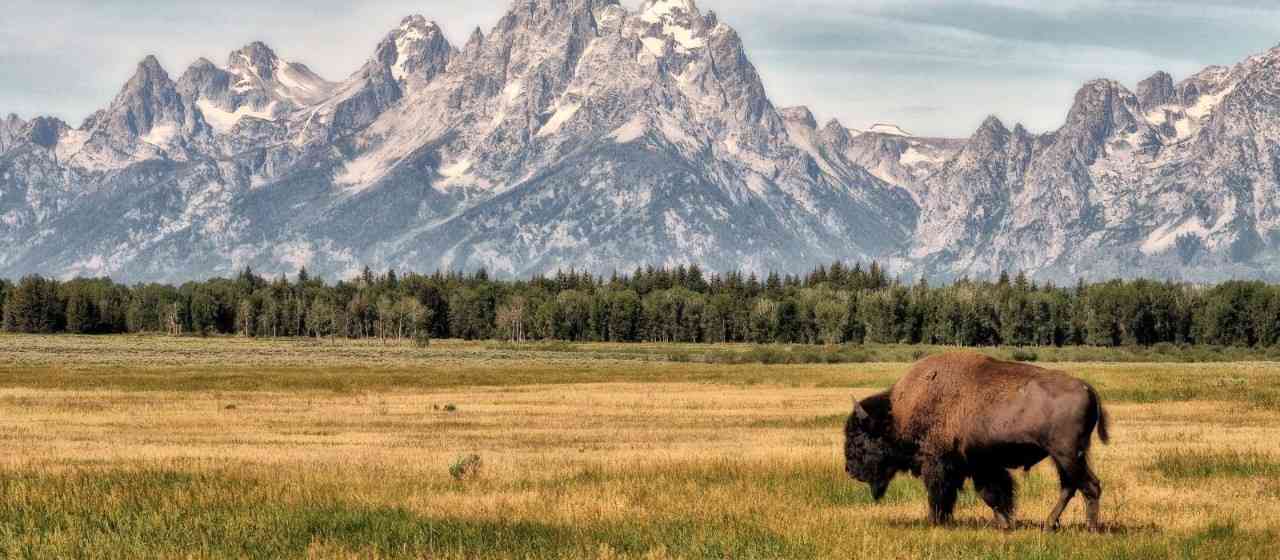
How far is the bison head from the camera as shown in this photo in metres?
22.6

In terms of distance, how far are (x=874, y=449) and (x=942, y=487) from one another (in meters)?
1.33

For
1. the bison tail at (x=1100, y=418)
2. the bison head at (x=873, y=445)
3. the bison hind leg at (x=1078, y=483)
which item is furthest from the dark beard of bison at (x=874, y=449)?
the bison tail at (x=1100, y=418)

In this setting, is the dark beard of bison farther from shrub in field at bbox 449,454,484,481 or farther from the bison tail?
shrub in field at bbox 449,454,484,481

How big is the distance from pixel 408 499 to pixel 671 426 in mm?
25651

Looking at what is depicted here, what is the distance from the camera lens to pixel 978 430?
2112 centimetres

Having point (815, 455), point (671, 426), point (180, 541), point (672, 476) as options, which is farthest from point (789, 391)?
point (180, 541)

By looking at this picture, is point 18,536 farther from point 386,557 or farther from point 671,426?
point 671,426

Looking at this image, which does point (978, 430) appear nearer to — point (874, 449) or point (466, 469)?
point (874, 449)

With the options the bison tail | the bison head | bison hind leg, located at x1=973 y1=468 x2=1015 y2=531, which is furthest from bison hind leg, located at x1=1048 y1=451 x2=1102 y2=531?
the bison head

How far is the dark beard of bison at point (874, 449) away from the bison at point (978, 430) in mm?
17

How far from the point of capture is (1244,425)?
47.3 meters

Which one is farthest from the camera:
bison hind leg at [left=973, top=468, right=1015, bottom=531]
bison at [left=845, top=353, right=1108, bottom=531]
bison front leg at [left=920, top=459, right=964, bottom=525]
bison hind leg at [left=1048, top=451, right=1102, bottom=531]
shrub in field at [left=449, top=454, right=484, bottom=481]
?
shrub in field at [left=449, top=454, right=484, bottom=481]

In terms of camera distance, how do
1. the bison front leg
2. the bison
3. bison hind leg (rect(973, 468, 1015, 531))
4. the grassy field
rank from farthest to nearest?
1. the bison front leg
2. bison hind leg (rect(973, 468, 1015, 531))
3. the bison
4. the grassy field

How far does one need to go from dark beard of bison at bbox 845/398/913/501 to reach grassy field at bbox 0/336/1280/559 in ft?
2.49
